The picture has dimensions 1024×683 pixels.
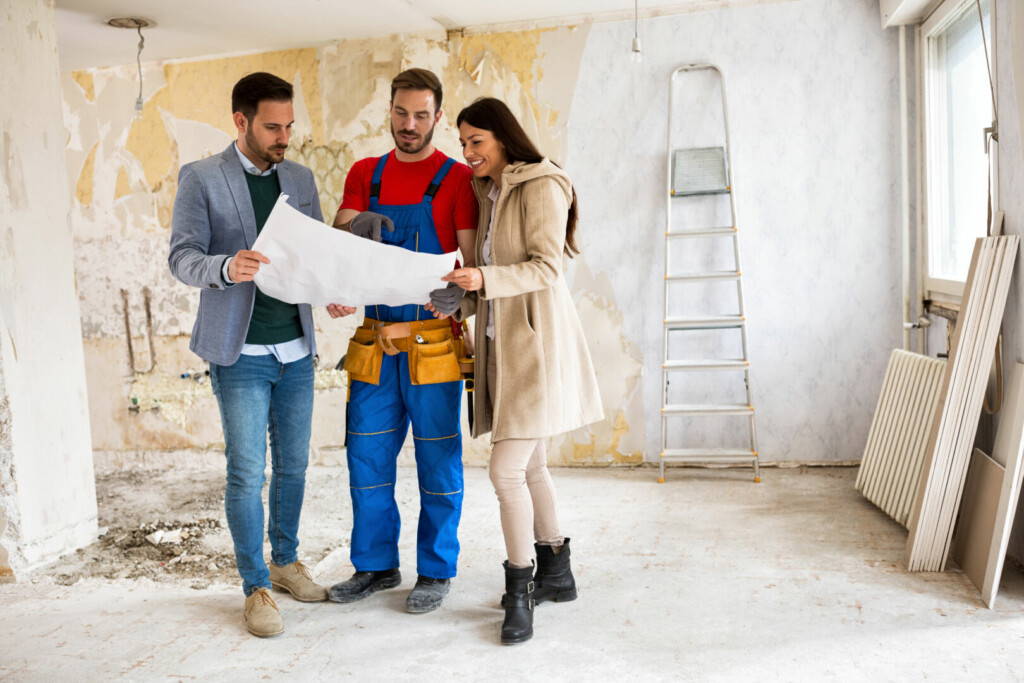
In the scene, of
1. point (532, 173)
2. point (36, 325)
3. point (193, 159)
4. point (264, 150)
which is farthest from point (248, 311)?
point (193, 159)

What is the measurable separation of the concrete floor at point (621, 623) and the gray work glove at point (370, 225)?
1249 millimetres

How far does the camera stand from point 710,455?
4.58 meters

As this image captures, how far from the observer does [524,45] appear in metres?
4.84

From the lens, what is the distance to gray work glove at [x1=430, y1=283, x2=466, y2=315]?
254 centimetres

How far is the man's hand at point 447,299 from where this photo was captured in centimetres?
254

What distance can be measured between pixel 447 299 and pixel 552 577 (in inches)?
41.0

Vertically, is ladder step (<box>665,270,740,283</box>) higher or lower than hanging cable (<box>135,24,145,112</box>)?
lower

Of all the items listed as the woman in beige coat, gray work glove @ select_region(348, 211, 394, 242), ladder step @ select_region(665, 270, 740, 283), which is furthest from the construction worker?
ladder step @ select_region(665, 270, 740, 283)

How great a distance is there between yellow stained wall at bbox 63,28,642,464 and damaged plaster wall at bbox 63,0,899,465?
1 centimetres

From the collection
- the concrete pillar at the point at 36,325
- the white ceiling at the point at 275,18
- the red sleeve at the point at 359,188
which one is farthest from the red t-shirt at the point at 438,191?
the white ceiling at the point at 275,18

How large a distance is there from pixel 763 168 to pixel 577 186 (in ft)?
3.32

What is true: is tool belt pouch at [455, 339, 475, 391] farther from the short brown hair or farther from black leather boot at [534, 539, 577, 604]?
the short brown hair

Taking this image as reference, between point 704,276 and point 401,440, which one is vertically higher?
point 704,276

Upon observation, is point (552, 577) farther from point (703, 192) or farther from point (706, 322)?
point (703, 192)
